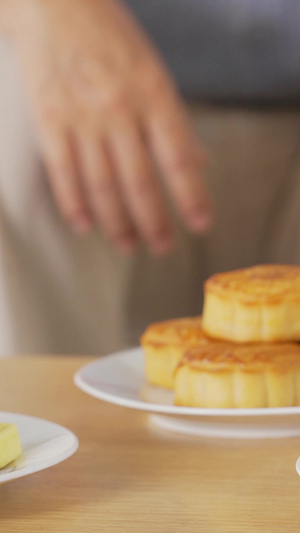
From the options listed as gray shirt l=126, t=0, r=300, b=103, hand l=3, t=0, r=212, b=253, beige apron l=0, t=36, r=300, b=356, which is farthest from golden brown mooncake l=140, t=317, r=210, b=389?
gray shirt l=126, t=0, r=300, b=103

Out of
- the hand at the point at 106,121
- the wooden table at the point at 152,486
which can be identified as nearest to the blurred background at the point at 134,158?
the hand at the point at 106,121

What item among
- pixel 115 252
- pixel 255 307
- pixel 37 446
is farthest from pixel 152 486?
pixel 115 252

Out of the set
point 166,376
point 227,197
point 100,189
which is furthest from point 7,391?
point 227,197

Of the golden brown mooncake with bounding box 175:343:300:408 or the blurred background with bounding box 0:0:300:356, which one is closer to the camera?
the golden brown mooncake with bounding box 175:343:300:408

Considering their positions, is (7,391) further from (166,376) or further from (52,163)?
(52,163)

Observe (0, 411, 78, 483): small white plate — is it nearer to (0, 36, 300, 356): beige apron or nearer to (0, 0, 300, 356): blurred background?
(0, 0, 300, 356): blurred background

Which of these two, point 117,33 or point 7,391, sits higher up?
point 117,33

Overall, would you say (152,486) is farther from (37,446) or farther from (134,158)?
(134,158)
